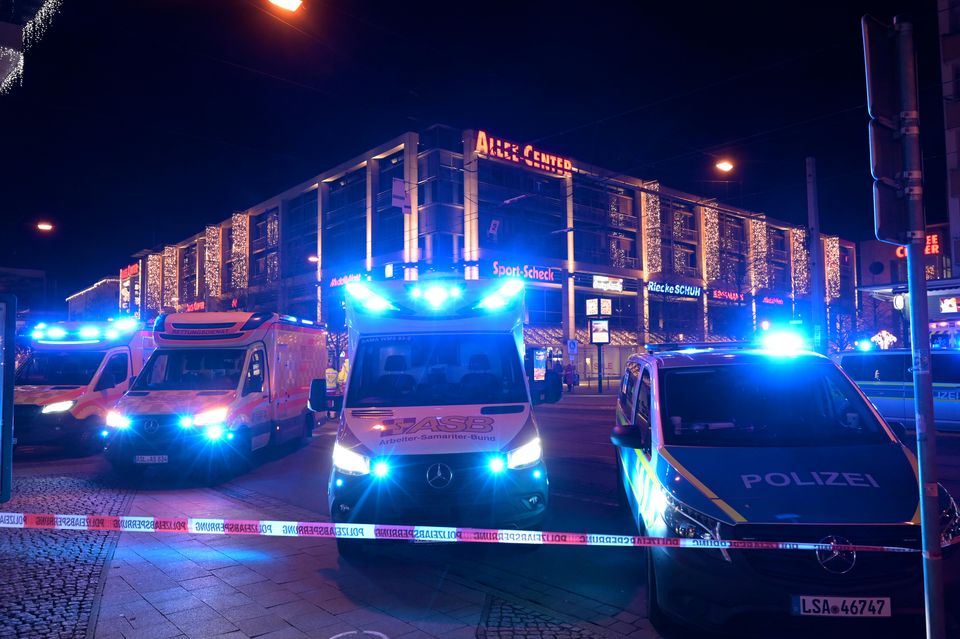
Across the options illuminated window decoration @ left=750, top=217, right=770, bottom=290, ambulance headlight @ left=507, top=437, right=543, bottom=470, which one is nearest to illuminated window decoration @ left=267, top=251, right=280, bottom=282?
illuminated window decoration @ left=750, top=217, right=770, bottom=290

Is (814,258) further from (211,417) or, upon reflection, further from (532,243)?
(532,243)

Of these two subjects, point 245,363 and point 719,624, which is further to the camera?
point 245,363

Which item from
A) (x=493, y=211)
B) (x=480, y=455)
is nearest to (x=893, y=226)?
(x=480, y=455)

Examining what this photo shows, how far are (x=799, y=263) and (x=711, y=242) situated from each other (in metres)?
14.4

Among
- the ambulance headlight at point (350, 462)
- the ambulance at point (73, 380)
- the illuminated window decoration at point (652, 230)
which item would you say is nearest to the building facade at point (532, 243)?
the illuminated window decoration at point (652, 230)

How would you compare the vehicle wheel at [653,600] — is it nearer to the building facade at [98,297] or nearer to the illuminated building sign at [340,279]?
the illuminated building sign at [340,279]

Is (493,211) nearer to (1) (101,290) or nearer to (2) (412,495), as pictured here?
(2) (412,495)

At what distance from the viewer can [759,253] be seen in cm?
5888

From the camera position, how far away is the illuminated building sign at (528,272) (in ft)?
130

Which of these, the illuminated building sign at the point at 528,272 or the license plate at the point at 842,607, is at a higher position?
the illuminated building sign at the point at 528,272

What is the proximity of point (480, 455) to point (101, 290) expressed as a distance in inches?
3350

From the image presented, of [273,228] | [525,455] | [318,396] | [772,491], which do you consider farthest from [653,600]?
[273,228]

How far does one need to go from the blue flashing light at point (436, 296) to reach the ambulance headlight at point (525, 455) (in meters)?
2.11

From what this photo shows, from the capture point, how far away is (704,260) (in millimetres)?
53656
